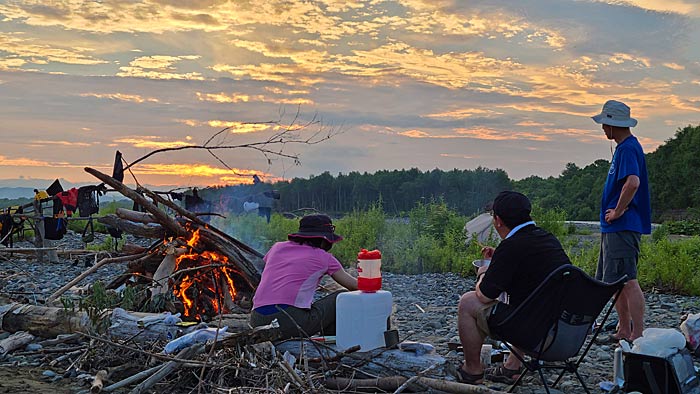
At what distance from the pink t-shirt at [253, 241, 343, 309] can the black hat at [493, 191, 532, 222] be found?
1466mm

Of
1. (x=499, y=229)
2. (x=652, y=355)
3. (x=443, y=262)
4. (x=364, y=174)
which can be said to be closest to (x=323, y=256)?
(x=499, y=229)

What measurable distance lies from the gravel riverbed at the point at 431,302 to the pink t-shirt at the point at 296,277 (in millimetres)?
1147

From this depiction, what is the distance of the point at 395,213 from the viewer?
655 inches

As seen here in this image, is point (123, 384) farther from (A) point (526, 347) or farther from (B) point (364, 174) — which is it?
(B) point (364, 174)

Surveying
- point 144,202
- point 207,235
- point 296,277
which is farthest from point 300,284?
point 144,202

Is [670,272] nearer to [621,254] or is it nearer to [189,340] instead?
[621,254]

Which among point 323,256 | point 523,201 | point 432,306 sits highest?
point 523,201

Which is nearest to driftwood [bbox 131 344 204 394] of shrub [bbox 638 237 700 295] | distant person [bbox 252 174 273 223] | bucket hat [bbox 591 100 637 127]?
distant person [bbox 252 174 273 223]

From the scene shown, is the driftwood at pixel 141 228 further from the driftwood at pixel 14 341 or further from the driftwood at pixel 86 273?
the driftwood at pixel 14 341

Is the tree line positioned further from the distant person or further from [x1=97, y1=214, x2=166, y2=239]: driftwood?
[x1=97, y1=214, x2=166, y2=239]: driftwood

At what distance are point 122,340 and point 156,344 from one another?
0.35 meters

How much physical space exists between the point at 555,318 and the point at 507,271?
41 cm

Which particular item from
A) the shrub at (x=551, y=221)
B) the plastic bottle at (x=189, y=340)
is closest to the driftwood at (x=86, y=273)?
the plastic bottle at (x=189, y=340)

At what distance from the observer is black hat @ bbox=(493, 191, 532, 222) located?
4723mm
